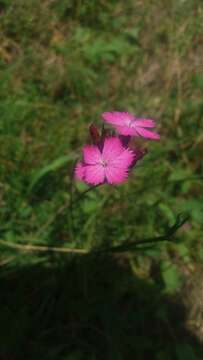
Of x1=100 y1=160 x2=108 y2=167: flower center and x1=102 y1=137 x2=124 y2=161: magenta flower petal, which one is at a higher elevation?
x1=102 y1=137 x2=124 y2=161: magenta flower petal

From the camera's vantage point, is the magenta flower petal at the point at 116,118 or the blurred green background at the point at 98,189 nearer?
the magenta flower petal at the point at 116,118

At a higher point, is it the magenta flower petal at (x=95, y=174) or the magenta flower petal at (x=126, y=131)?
the magenta flower petal at (x=126, y=131)

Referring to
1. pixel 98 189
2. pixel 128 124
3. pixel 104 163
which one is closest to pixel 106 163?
pixel 104 163

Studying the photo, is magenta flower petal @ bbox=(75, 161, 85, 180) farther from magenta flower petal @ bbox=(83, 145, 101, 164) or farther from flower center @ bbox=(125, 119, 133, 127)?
flower center @ bbox=(125, 119, 133, 127)

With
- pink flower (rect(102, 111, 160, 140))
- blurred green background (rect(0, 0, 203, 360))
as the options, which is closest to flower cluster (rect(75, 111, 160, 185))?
pink flower (rect(102, 111, 160, 140))

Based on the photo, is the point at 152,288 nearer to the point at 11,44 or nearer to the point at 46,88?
the point at 46,88

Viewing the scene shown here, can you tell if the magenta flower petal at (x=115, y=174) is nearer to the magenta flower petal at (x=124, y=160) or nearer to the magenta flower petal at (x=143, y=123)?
the magenta flower petal at (x=124, y=160)

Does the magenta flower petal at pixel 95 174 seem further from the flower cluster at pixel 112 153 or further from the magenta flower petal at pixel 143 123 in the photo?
the magenta flower petal at pixel 143 123

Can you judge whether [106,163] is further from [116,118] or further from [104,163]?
[116,118]

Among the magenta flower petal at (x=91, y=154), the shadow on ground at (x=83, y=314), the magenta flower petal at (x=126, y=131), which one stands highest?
the magenta flower petal at (x=126, y=131)

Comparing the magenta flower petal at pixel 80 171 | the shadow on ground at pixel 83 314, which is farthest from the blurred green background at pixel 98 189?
the magenta flower petal at pixel 80 171
